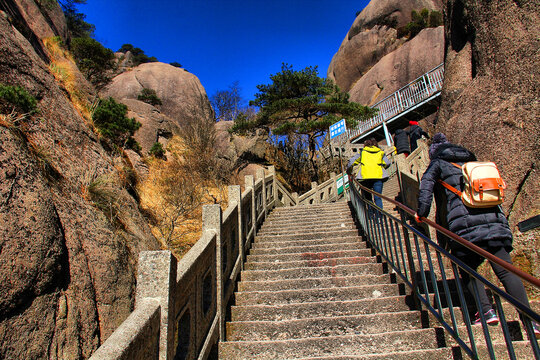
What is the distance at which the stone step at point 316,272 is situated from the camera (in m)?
4.42

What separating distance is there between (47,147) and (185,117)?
19382mm

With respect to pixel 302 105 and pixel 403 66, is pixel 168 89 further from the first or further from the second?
pixel 403 66

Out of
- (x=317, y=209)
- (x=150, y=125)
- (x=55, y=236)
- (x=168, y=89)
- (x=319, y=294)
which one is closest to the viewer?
(x=55, y=236)

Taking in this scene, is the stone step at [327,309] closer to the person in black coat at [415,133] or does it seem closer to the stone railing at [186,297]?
the stone railing at [186,297]

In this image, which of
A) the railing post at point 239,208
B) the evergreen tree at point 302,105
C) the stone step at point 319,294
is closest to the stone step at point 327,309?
the stone step at point 319,294

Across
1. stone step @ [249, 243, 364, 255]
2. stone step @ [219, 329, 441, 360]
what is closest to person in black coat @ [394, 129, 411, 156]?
stone step @ [249, 243, 364, 255]

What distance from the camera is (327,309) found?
3.56 meters

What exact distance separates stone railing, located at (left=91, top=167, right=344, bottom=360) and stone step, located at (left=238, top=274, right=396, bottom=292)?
41 centimetres

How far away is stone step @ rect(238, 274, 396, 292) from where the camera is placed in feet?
13.5

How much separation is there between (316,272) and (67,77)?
1008 cm

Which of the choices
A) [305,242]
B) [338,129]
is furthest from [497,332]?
[338,129]

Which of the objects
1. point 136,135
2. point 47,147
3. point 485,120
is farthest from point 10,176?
point 136,135

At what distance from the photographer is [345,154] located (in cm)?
1930

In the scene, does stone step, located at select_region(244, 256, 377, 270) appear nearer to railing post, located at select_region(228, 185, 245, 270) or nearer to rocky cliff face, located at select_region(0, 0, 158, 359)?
railing post, located at select_region(228, 185, 245, 270)
